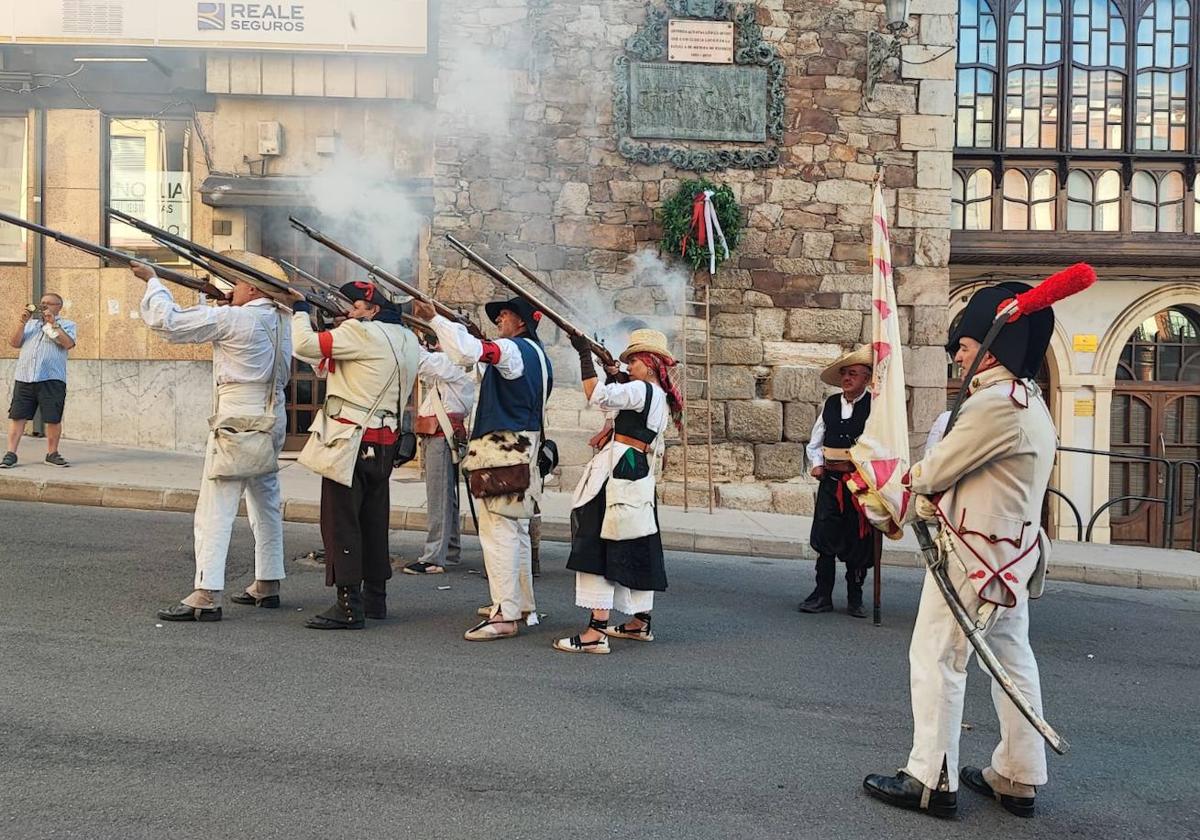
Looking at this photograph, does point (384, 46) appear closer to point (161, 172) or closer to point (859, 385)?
point (161, 172)

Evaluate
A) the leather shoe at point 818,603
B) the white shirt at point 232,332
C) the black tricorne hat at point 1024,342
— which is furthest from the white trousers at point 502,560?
the black tricorne hat at point 1024,342

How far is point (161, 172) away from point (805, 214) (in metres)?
7.63

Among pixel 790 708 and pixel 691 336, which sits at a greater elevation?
pixel 691 336

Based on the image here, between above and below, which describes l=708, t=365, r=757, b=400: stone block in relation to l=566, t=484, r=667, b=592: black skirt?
above

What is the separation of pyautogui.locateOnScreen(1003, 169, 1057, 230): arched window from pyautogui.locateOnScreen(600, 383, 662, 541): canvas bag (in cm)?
996

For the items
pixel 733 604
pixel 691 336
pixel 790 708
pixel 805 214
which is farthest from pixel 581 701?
pixel 805 214

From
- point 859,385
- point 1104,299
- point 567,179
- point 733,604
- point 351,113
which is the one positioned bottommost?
point 733,604

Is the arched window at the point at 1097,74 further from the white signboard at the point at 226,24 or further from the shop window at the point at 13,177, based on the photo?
the shop window at the point at 13,177

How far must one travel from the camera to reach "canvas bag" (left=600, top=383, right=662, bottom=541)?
567 centimetres

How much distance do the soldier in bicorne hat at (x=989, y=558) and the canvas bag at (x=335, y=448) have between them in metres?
3.08

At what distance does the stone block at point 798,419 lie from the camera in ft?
40.0

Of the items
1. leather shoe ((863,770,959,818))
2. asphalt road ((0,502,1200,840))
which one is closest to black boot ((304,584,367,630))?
asphalt road ((0,502,1200,840))

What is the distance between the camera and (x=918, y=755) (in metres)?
3.68

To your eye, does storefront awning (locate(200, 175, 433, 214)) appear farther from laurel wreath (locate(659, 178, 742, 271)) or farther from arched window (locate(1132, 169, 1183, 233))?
arched window (locate(1132, 169, 1183, 233))
